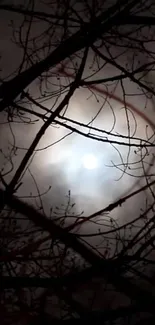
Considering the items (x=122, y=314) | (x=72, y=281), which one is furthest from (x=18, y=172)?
(x=122, y=314)

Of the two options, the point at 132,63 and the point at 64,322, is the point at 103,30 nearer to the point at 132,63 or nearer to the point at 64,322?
the point at 132,63

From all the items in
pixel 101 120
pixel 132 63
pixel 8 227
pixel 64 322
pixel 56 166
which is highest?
pixel 132 63

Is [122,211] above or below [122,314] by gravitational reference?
above

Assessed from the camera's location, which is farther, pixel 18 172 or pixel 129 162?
pixel 129 162

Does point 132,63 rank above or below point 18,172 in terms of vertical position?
above

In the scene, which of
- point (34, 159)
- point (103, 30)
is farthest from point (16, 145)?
point (103, 30)

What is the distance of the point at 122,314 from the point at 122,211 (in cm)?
22

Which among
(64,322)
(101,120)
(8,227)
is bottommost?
(64,322)

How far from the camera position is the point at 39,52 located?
1.05 meters

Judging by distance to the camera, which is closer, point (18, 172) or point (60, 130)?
point (18, 172)

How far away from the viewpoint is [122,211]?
1.05 metres

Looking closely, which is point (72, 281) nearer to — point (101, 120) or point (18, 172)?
point (18, 172)

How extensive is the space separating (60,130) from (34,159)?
0.09m

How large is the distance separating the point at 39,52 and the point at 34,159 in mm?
236
